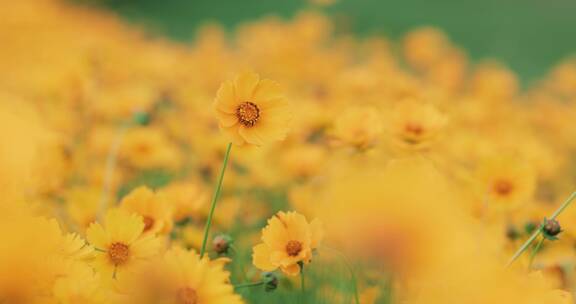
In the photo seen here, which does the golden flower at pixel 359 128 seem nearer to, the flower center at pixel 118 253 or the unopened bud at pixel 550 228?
the unopened bud at pixel 550 228

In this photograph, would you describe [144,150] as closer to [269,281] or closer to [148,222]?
[148,222]

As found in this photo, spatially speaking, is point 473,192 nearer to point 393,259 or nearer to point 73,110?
point 393,259

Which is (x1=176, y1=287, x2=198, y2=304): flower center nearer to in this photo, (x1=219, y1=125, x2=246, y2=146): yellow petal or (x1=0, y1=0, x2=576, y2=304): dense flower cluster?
(x1=0, y1=0, x2=576, y2=304): dense flower cluster

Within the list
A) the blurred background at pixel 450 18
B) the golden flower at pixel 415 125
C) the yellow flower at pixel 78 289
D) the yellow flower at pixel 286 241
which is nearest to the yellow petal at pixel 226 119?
the yellow flower at pixel 286 241

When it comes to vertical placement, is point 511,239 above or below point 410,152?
below

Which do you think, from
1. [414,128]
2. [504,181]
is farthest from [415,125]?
[504,181]

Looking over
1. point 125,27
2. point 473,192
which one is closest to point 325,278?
point 473,192
